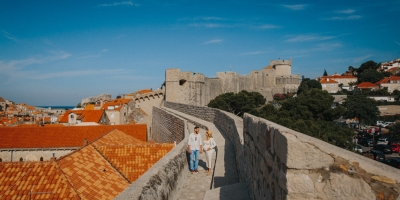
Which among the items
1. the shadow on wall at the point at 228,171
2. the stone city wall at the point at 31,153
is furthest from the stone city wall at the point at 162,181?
the stone city wall at the point at 31,153

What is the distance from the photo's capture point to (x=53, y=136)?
820 inches

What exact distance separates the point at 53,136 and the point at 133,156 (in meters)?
14.4

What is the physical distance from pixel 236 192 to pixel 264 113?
98.6ft

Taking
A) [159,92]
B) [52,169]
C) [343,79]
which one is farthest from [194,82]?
[343,79]

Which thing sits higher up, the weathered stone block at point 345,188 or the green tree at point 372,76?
the green tree at point 372,76

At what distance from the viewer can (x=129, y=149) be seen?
32.1 feet

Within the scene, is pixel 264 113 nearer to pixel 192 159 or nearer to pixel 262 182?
pixel 192 159

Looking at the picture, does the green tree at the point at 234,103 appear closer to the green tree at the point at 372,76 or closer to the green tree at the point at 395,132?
the green tree at the point at 395,132

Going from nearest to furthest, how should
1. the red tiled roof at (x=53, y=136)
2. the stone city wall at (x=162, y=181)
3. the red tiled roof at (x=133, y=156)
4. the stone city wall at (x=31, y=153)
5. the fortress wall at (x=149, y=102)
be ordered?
1. the stone city wall at (x=162, y=181)
2. the red tiled roof at (x=133, y=156)
3. the stone city wall at (x=31, y=153)
4. the red tiled roof at (x=53, y=136)
5. the fortress wall at (x=149, y=102)

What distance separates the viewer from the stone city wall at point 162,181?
2889mm

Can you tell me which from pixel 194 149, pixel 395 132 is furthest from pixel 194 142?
pixel 395 132

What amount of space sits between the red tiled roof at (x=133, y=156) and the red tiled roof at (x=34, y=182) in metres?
1.96

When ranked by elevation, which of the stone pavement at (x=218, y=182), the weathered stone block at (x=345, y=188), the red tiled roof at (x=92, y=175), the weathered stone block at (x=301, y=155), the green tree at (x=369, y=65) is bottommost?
the red tiled roof at (x=92, y=175)

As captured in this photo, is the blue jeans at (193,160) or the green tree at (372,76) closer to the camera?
the blue jeans at (193,160)
